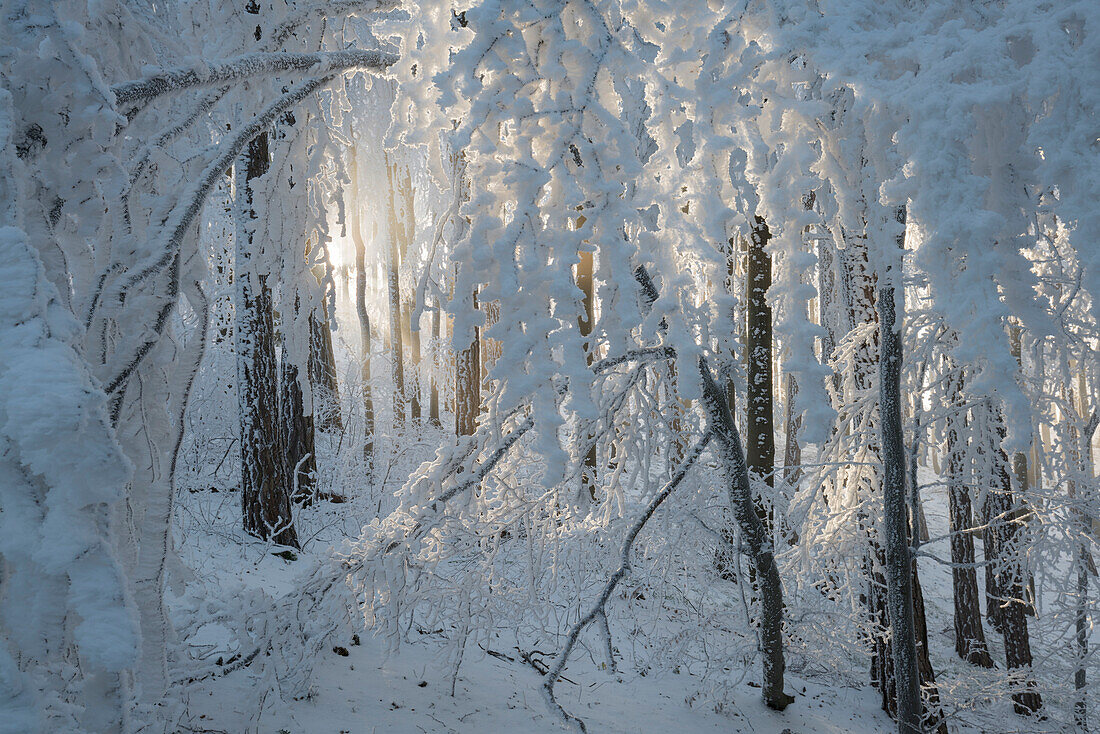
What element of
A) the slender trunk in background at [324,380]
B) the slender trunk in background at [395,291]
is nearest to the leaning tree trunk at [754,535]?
the slender trunk in background at [324,380]

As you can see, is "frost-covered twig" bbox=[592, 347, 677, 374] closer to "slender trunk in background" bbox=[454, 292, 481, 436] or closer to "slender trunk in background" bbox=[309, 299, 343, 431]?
"slender trunk in background" bbox=[309, 299, 343, 431]

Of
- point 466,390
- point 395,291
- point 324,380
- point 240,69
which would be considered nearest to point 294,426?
point 324,380

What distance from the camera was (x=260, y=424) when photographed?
20.9 feet

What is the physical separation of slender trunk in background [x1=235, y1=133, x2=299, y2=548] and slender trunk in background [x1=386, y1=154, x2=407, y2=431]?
882 cm

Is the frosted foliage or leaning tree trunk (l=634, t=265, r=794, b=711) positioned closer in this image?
the frosted foliage

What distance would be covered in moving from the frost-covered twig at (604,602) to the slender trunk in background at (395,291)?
12106 mm

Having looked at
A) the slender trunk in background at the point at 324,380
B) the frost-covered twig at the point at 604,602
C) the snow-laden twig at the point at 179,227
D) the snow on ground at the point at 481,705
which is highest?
the snow-laden twig at the point at 179,227

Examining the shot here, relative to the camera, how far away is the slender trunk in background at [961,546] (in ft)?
15.9

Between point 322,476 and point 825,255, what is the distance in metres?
7.71

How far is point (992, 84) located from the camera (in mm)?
1429

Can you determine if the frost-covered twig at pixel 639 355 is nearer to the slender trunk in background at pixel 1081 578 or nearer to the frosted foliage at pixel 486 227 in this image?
the frosted foliage at pixel 486 227

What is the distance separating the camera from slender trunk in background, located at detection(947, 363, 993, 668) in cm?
484

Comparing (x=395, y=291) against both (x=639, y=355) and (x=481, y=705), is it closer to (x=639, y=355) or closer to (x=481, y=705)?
(x=481, y=705)

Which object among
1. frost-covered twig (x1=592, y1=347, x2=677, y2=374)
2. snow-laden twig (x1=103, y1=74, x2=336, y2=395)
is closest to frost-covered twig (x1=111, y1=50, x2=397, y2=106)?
snow-laden twig (x1=103, y1=74, x2=336, y2=395)
